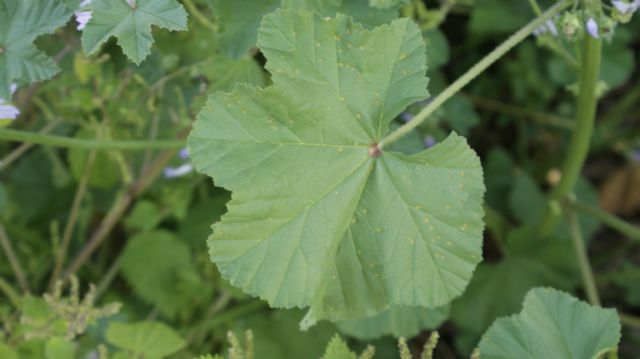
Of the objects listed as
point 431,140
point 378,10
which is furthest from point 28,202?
point 378,10

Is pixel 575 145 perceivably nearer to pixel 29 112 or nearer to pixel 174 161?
pixel 174 161

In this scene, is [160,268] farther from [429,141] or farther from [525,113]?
[525,113]

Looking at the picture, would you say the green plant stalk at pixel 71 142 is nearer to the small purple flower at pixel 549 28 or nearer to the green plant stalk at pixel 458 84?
the green plant stalk at pixel 458 84

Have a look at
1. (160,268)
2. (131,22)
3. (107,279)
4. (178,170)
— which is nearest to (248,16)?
(131,22)

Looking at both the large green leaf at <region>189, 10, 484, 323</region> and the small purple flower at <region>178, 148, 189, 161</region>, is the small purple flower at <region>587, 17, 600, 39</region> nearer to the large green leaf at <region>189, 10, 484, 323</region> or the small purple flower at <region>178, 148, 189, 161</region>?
the large green leaf at <region>189, 10, 484, 323</region>

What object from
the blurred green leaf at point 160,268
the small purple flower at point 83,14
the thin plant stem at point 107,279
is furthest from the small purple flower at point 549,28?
the thin plant stem at point 107,279

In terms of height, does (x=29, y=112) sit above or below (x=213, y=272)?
above
